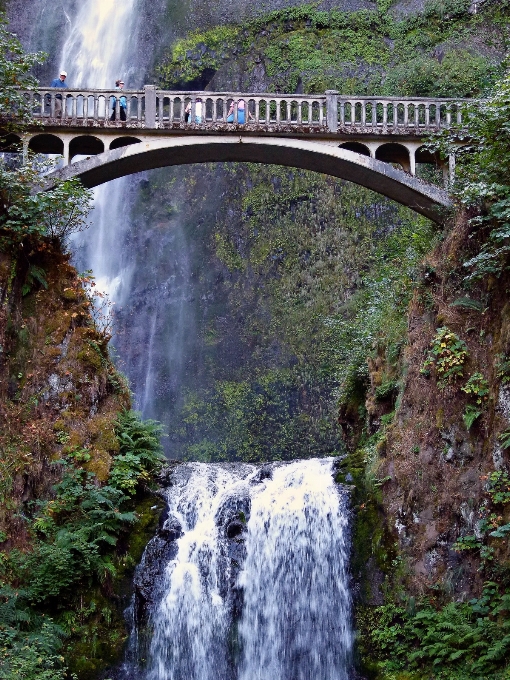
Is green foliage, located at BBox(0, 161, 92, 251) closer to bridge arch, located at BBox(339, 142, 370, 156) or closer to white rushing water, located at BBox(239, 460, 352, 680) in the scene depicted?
bridge arch, located at BBox(339, 142, 370, 156)

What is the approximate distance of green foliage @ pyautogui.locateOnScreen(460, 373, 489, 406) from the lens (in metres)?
11.7

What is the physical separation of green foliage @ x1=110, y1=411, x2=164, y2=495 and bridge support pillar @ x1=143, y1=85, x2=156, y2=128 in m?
5.95

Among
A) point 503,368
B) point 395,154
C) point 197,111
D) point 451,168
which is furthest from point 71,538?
point 395,154

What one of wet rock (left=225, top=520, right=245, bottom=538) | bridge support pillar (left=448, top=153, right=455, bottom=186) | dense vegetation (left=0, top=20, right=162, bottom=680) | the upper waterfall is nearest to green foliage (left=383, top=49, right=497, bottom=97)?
bridge support pillar (left=448, top=153, right=455, bottom=186)

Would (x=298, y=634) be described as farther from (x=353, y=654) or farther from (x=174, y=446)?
(x=174, y=446)

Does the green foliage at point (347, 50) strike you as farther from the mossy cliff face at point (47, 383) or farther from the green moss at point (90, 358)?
the green moss at point (90, 358)

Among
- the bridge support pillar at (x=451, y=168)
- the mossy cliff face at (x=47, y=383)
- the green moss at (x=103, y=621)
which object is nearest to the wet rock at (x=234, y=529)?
the green moss at (x=103, y=621)

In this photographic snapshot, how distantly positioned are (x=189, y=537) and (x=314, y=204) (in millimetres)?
16538

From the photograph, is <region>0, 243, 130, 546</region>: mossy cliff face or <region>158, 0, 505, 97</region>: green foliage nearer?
<region>0, 243, 130, 546</region>: mossy cliff face

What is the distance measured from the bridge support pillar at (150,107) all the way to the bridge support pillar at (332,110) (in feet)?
11.9

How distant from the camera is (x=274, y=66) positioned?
29078mm

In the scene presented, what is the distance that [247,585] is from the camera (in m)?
12.9

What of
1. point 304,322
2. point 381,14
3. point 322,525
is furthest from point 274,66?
point 322,525

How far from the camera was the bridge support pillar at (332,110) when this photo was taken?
1566 cm
